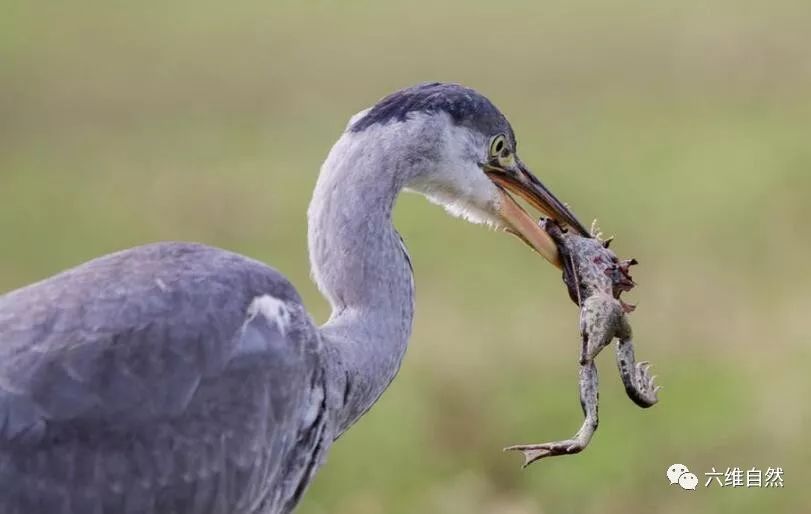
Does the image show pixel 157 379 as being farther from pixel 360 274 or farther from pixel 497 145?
pixel 497 145

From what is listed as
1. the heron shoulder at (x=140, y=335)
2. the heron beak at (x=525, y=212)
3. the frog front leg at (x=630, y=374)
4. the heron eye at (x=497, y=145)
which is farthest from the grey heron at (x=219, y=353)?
the frog front leg at (x=630, y=374)

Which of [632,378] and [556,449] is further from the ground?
[632,378]

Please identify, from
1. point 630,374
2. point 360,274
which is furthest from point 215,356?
point 630,374

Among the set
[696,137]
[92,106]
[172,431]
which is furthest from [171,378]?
[92,106]

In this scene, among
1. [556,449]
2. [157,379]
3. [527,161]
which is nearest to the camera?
[157,379]

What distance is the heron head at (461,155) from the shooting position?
6.03 metres

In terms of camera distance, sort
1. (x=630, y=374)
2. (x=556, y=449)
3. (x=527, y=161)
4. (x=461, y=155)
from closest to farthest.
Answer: (x=556, y=449)
(x=630, y=374)
(x=461, y=155)
(x=527, y=161)

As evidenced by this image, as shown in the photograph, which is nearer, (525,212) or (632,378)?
(632,378)

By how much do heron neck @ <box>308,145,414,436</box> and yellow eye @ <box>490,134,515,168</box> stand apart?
507mm

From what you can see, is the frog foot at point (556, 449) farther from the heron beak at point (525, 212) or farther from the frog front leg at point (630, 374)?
A: the heron beak at point (525, 212)

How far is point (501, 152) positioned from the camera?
6410mm

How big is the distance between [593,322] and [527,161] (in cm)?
1261

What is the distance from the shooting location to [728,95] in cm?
2108

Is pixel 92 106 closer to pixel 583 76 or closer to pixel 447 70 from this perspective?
pixel 447 70
